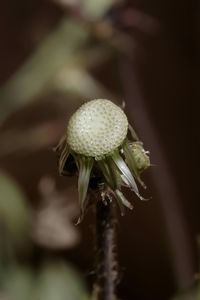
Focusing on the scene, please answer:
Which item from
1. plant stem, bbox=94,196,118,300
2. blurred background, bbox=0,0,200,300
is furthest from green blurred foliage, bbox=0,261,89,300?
plant stem, bbox=94,196,118,300

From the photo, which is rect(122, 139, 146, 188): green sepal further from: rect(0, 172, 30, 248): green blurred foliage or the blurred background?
rect(0, 172, 30, 248): green blurred foliage

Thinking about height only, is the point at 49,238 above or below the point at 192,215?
above

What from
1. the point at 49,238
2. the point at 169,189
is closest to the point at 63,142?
the point at 49,238

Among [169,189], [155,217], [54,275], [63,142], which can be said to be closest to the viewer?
[63,142]

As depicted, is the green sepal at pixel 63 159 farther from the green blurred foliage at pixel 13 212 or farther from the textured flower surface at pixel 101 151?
the green blurred foliage at pixel 13 212

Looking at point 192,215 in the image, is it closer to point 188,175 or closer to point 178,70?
point 188,175
